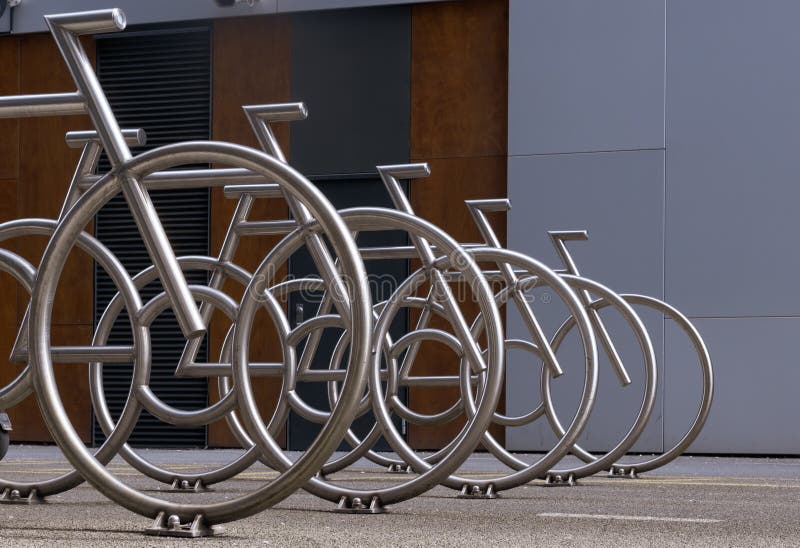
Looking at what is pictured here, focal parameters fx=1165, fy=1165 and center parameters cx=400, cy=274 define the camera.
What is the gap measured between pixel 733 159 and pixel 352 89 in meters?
2.96

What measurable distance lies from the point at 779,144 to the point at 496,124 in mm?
2092

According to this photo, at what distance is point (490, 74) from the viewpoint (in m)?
9.04

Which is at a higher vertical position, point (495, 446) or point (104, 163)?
point (104, 163)

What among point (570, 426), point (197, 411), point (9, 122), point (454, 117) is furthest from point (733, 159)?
point (9, 122)

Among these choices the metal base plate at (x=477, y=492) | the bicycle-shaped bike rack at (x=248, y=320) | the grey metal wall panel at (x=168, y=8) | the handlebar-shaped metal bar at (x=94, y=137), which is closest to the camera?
the bicycle-shaped bike rack at (x=248, y=320)

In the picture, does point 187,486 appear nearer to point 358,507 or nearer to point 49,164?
point 358,507

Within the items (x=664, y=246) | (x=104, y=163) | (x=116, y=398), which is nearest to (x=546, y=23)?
(x=664, y=246)

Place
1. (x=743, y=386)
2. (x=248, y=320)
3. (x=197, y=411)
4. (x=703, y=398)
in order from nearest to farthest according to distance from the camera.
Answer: (x=248, y=320) < (x=197, y=411) < (x=703, y=398) < (x=743, y=386)

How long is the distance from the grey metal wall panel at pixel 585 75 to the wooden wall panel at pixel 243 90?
6.16 ft

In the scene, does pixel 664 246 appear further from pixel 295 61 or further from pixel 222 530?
pixel 222 530

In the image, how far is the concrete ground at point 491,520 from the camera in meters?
2.56

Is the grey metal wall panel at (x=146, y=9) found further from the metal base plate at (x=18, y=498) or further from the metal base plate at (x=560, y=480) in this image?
the metal base plate at (x=18, y=498)

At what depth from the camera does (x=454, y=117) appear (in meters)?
9.03

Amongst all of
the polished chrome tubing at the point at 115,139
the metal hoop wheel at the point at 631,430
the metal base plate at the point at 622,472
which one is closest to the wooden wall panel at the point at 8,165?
the metal hoop wheel at the point at 631,430
